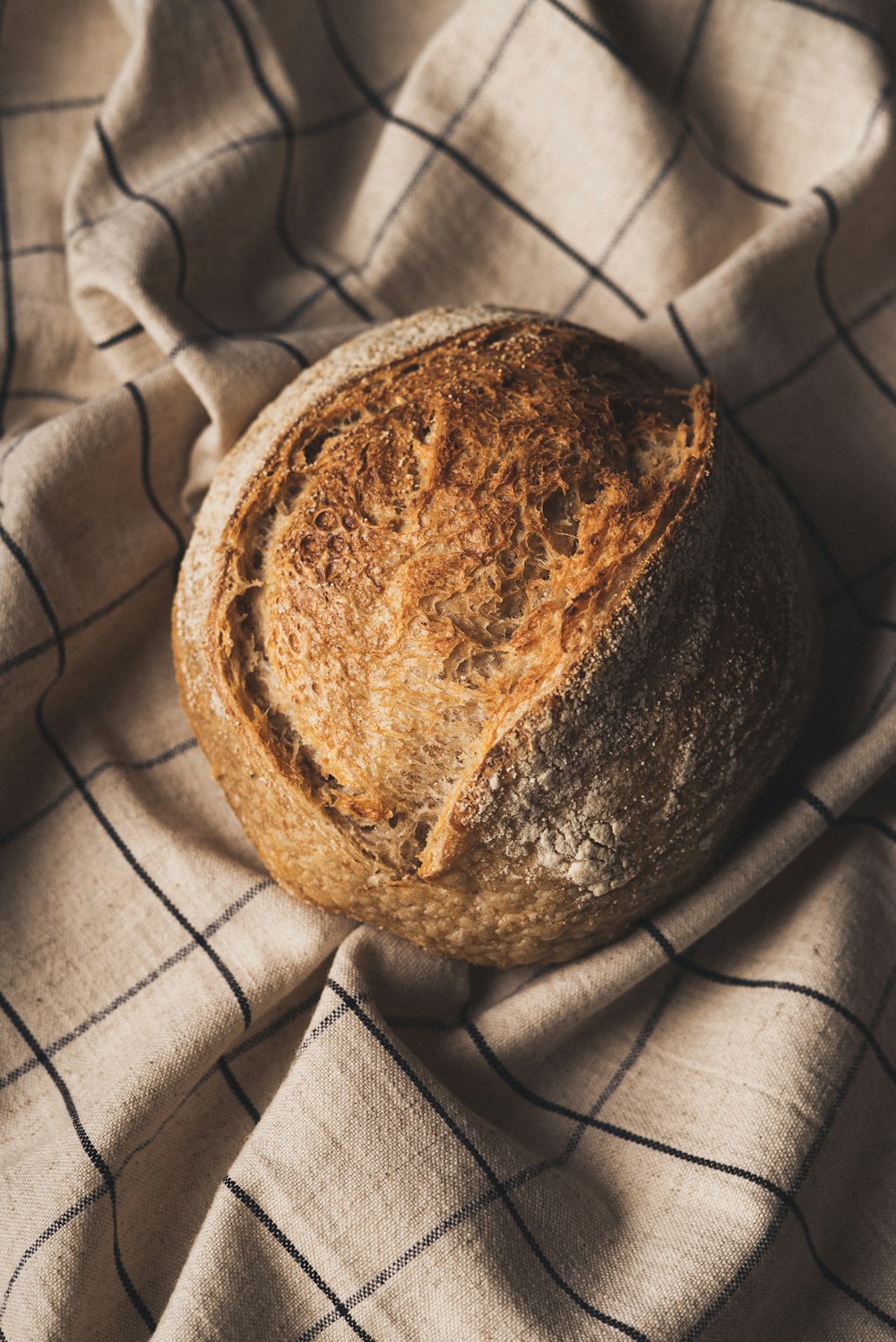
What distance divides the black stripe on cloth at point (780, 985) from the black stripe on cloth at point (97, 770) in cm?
74

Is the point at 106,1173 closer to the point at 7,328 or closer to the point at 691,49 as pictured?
the point at 7,328

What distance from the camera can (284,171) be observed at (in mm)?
1919

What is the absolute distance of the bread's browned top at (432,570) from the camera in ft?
4.27

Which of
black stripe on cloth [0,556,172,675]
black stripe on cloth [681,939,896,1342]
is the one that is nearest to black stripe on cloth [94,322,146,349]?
black stripe on cloth [0,556,172,675]

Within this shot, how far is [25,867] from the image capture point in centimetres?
163

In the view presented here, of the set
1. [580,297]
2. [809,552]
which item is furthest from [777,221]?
[809,552]

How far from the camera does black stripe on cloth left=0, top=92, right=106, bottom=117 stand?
6.41 ft

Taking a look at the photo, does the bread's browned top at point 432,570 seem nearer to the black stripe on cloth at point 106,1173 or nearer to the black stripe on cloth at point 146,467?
the black stripe on cloth at point 146,467

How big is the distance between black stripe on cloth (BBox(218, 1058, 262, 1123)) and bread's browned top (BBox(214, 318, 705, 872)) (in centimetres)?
42

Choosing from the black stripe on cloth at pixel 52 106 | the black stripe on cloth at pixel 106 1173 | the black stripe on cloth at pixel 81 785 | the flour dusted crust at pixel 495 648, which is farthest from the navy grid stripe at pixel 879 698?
the black stripe on cloth at pixel 52 106

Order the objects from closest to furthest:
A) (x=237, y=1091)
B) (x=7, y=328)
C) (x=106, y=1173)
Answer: (x=106, y=1173) < (x=237, y=1091) < (x=7, y=328)

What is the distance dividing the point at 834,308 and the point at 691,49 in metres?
0.51

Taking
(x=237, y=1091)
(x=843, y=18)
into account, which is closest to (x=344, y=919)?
(x=237, y=1091)

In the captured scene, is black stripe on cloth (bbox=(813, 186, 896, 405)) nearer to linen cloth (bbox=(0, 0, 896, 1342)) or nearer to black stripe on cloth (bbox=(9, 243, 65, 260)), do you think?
linen cloth (bbox=(0, 0, 896, 1342))
